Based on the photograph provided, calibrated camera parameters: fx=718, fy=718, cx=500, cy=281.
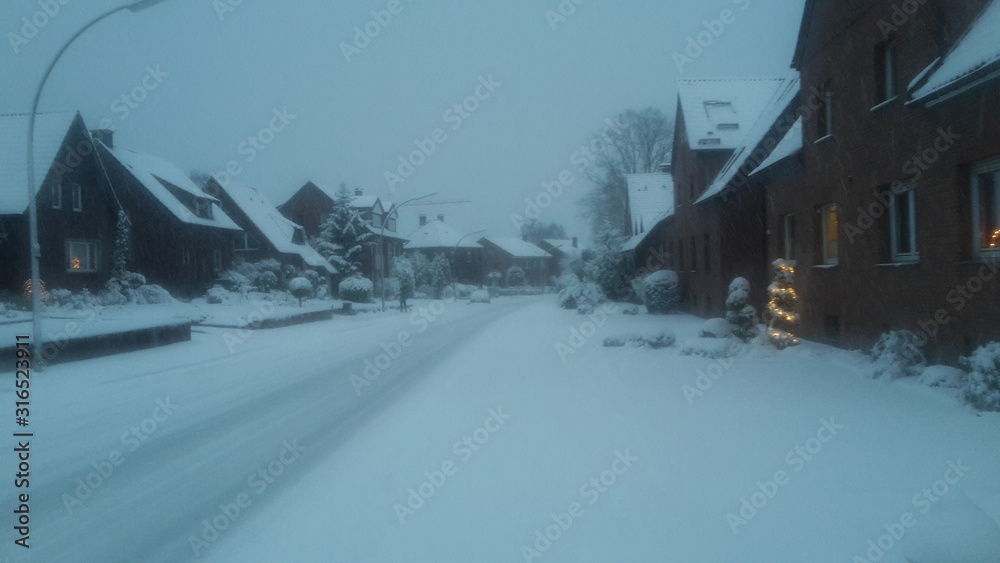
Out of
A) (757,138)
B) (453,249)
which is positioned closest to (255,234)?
(757,138)

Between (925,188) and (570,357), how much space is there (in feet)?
23.2

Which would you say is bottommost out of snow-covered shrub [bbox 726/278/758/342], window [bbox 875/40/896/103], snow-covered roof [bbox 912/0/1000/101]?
snow-covered shrub [bbox 726/278/758/342]

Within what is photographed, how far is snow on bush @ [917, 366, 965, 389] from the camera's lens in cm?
912

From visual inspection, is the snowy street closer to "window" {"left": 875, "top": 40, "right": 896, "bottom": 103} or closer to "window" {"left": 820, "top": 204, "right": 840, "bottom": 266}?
"window" {"left": 820, "top": 204, "right": 840, "bottom": 266}

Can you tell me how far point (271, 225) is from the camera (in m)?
49.8

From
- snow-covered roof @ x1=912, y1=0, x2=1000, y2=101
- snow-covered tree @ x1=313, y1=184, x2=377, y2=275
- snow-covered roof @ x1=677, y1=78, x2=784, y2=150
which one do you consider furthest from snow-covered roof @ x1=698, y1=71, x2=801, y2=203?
snow-covered tree @ x1=313, y1=184, x2=377, y2=275

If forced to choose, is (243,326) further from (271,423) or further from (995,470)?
(995,470)

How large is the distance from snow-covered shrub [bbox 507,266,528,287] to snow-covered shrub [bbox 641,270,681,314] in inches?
2210

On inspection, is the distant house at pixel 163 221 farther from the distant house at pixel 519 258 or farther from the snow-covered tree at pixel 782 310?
the distant house at pixel 519 258

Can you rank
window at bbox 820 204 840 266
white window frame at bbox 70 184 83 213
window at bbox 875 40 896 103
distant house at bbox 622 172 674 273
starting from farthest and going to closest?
distant house at bbox 622 172 674 273 → white window frame at bbox 70 184 83 213 → window at bbox 820 204 840 266 → window at bbox 875 40 896 103

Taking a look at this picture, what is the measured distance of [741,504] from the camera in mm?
5492

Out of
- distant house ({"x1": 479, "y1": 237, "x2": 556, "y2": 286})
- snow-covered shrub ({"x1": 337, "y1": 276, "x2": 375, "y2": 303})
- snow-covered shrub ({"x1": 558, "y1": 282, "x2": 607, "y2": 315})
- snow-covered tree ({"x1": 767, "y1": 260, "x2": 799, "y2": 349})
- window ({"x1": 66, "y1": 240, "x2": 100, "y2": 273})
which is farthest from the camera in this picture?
distant house ({"x1": 479, "y1": 237, "x2": 556, "y2": 286})

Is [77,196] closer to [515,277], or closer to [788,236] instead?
[788,236]

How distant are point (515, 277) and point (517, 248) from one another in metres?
11.6
